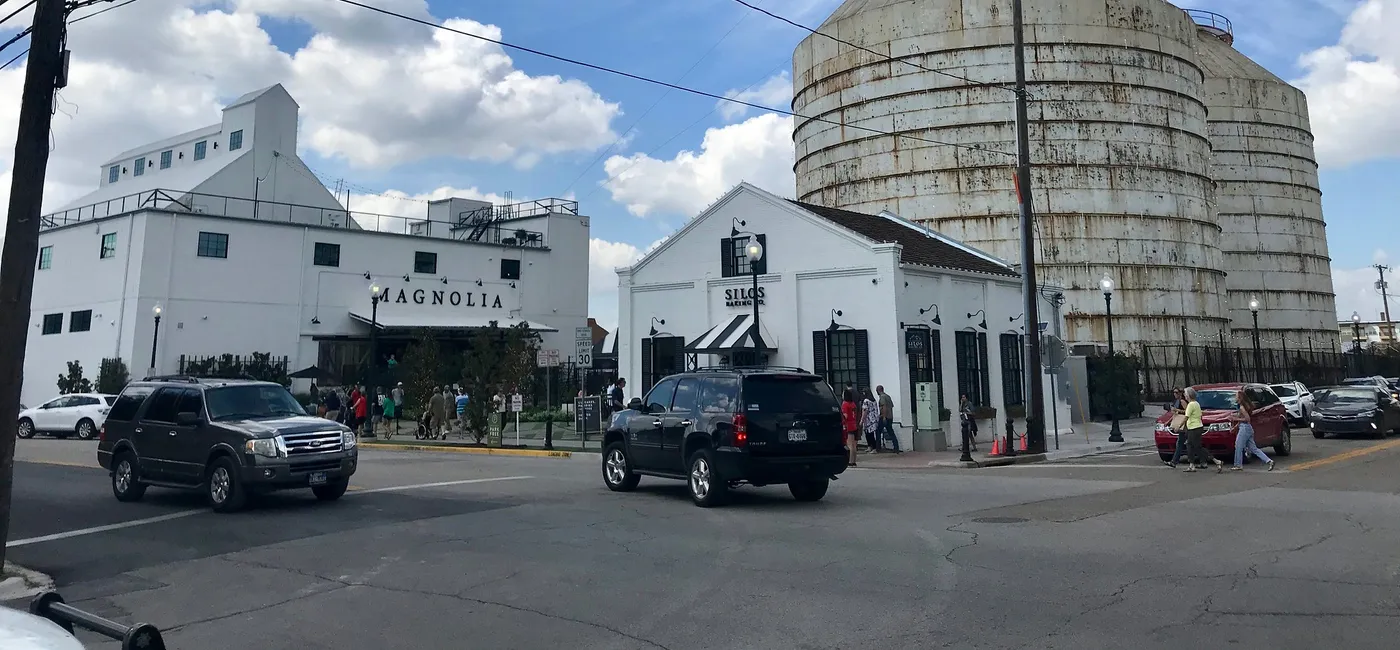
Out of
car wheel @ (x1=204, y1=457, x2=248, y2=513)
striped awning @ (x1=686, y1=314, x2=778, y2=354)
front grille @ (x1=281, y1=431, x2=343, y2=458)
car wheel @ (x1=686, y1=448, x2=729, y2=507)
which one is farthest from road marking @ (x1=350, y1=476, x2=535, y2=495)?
striped awning @ (x1=686, y1=314, x2=778, y2=354)

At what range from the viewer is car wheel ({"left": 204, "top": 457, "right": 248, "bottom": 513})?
12.1 meters

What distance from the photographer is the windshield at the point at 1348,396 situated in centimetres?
2520

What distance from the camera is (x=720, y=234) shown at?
87.2 ft

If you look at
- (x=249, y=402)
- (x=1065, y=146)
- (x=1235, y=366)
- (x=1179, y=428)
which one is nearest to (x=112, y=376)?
(x=249, y=402)

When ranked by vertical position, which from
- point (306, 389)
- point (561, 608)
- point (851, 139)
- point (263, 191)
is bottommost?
point (561, 608)

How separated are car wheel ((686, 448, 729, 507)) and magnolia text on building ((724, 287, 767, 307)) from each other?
526 inches

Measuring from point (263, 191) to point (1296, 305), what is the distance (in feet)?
238

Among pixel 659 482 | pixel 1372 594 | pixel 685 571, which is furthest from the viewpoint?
pixel 659 482

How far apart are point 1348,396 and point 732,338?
18.0 meters

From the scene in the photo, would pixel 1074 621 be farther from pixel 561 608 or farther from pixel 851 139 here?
pixel 851 139

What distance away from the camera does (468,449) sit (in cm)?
2520

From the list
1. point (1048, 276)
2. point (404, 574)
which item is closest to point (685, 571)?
point (404, 574)

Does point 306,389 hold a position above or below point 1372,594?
above

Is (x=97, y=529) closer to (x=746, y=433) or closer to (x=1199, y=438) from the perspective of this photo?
(x=746, y=433)
